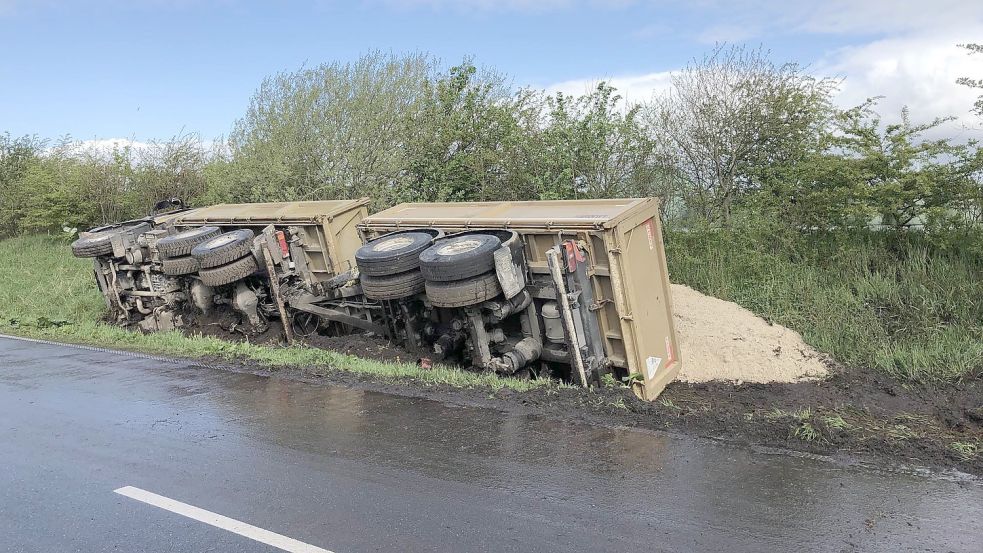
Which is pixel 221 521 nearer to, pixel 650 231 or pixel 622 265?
pixel 622 265

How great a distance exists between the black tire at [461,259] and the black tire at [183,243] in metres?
5.21

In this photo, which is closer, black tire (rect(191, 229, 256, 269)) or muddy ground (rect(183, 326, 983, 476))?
muddy ground (rect(183, 326, 983, 476))

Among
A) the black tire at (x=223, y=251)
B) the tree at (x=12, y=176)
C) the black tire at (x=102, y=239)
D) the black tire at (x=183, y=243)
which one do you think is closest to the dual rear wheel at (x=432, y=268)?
the black tire at (x=223, y=251)

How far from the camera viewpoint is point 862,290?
32.4 feet

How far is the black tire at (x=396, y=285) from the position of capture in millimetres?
8445

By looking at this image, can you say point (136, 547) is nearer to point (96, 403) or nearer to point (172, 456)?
point (172, 456)

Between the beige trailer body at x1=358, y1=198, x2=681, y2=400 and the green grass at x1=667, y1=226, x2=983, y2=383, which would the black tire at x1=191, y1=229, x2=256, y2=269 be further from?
the green grass at x1=667, y1=226, x2=983, y2=383

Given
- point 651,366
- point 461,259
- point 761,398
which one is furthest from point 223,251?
point 761,398

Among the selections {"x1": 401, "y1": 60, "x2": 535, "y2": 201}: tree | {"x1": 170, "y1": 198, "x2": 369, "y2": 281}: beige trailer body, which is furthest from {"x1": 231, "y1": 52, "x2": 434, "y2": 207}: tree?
{"x1": 170, "y1": 198, "x2": 369, "y2": 281}: beige trailer body

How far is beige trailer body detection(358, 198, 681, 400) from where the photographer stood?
746 centimetres

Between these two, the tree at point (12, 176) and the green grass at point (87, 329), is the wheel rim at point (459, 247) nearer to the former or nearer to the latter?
the green grass at point (87, 329)

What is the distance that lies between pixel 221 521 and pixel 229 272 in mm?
6467

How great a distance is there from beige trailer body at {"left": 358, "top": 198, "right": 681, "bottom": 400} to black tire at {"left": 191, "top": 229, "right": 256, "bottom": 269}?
3716mm

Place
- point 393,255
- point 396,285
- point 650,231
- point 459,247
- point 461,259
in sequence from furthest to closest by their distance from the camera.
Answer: point 396,285 → point 393,255 → point 650,231 → point 459,247 → point 461,259
